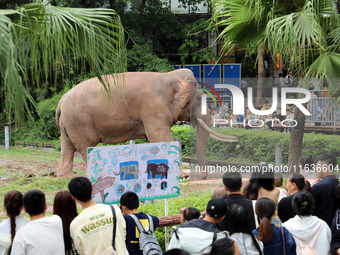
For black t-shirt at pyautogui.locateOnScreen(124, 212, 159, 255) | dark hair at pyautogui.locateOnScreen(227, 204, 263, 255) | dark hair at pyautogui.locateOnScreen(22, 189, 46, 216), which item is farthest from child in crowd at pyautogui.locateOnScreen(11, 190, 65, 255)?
dark hair at pyautogui.locateOnScreen(227, 204, 263, 255)

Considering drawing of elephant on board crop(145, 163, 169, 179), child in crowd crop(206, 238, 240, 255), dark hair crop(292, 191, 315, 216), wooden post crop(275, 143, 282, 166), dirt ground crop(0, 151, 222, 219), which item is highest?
child in crowd crop(206, 238, 240, 255)

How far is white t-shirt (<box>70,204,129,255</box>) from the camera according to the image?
178 inches

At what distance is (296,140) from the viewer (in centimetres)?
945

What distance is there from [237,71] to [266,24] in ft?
45.2

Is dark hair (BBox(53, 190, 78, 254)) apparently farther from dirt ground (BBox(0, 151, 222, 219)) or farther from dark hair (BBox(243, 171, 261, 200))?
dirt ground (BBox(0, 151, 222, 219))

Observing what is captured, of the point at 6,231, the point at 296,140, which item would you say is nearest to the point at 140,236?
the point at 6,231

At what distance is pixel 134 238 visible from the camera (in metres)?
4.86

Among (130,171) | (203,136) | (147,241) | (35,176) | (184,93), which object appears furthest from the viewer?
(35,176)

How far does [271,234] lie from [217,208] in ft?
1.84

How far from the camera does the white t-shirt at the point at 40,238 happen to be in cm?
426

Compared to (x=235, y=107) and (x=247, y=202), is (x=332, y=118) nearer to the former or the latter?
(x=235, y=107)

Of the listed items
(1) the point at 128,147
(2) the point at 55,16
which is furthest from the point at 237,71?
(2) the point at 55,16

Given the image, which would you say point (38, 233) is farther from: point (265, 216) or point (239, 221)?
point (265, 216)

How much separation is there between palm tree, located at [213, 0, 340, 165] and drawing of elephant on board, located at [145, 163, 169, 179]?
236 centimetres
